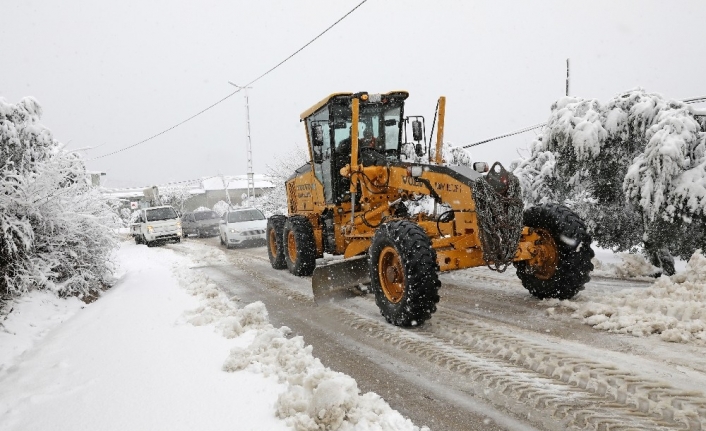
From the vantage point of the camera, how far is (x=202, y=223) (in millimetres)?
24219

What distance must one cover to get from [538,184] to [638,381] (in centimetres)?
701

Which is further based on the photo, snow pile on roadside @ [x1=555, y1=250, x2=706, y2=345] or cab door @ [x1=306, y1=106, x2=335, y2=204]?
cab door @ [x1=306, y1=106, x2=335, y2=204]

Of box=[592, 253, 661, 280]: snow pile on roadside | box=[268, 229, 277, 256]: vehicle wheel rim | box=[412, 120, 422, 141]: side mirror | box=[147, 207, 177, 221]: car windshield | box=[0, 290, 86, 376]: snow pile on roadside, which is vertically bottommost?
box=[0, 290, 86, 376]: snow pile on roadside

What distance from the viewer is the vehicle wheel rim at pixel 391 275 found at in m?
5.18

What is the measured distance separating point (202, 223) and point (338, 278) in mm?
19524

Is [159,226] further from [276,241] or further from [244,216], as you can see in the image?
[276,241]

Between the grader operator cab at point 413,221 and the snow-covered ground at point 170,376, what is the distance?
136 centimetres

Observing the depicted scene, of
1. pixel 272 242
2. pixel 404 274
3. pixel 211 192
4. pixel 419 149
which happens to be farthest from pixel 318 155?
pixel 211 192

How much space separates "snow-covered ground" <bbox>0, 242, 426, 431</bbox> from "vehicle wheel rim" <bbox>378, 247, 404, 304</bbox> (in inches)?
53.4

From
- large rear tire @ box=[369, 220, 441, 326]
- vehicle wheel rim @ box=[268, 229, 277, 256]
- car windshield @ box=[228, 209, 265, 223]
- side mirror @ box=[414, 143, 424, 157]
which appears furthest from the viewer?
car windshield @ box=[228, 209, 265, 223]

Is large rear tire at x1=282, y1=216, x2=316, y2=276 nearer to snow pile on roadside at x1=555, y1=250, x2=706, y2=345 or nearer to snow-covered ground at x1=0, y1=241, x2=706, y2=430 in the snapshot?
snow-covered ground at x1=0, y1=241, x2=706, y2=430

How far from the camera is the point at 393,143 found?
7.93 m

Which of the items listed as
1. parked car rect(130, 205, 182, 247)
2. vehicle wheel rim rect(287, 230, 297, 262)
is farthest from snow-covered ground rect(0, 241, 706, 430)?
parked car rect(130, 205, 182, 247)

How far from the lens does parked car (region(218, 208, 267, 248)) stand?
1623 cm
